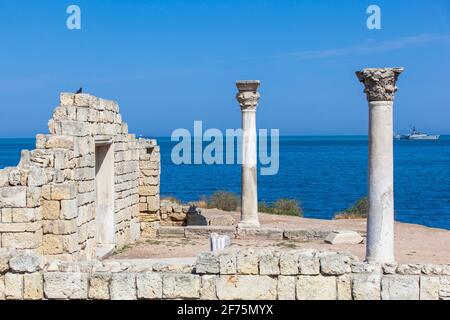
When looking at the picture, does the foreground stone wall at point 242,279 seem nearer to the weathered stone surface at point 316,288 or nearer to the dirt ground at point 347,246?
the weathered stone surface at point 316,288

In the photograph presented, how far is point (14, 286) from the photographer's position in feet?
29.3

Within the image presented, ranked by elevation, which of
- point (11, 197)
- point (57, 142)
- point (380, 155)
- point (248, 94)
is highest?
point (248, 94)

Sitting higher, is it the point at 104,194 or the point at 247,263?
the point at 104,194

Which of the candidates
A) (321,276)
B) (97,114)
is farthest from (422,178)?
(321,276)

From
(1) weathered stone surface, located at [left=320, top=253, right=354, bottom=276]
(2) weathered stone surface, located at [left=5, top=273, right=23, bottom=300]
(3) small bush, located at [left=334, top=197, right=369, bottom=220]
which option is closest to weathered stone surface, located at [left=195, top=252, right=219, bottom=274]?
(1) weathered stone surface, located at [left=320, top=253, right=354, bottom=276]

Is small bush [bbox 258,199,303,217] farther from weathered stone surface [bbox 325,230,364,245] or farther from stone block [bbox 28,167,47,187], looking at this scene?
stone block [bbox 28,167,47,187]

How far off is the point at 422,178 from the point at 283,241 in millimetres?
50080

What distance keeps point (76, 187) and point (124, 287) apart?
4.36 metres

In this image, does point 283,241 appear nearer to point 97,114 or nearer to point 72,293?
point 97,114

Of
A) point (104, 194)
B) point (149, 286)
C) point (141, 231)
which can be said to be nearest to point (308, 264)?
point (149, 286)

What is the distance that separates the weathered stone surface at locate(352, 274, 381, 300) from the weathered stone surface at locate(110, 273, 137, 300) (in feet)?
8.72

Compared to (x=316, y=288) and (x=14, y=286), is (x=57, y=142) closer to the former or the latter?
(x=14, y=286)

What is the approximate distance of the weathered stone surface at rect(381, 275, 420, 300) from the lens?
862cm

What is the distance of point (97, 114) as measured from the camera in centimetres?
1470
